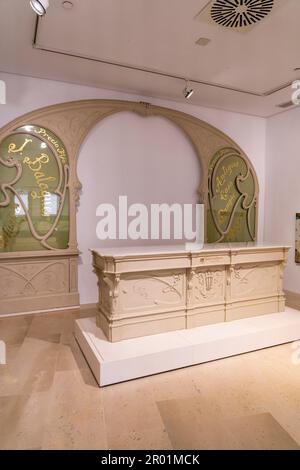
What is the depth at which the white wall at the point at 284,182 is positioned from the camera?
17.9ft

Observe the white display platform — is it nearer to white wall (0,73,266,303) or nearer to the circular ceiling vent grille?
white wall (0,73,266,303)

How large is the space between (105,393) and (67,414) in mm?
362

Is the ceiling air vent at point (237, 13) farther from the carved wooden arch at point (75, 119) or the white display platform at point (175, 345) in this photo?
the white display platform at point (175, 345)

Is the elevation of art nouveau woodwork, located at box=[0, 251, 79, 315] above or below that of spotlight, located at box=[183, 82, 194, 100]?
below

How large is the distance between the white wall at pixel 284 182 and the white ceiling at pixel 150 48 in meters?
0.85

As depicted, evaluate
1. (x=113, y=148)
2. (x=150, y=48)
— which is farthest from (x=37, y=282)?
(x=150, y=48)

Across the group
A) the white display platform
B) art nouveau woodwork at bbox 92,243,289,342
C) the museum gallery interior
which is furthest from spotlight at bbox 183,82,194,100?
the white display platform

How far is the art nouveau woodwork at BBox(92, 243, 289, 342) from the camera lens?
302 centimetres

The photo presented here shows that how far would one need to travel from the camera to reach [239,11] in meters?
2.82

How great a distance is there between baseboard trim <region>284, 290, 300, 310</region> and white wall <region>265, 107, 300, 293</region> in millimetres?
86

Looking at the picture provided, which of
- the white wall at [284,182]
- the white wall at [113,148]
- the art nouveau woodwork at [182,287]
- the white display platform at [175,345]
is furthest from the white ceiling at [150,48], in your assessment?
the white display platform at [175,345]

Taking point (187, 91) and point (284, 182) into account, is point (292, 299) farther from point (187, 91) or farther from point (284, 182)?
point (187, 91)

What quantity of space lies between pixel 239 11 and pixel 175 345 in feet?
10.7
